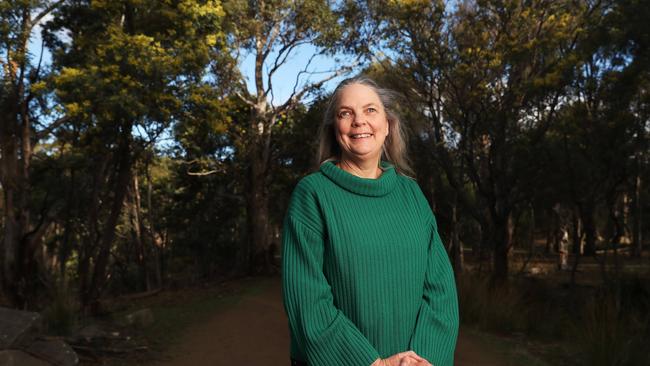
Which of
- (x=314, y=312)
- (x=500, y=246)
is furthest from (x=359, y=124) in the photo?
A: (x=500, y=246)

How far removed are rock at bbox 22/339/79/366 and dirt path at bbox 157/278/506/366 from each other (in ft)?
4.45

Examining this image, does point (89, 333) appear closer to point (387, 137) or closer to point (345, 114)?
point (387, 137)

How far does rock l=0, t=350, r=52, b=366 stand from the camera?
5.11 m

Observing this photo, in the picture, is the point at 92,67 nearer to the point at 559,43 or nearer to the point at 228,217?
the point at 559,43

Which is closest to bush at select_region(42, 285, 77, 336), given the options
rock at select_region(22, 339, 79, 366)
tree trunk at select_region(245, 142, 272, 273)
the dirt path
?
rock at select_region(22, 339, 79, 366)

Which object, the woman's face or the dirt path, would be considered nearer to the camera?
the woman's face

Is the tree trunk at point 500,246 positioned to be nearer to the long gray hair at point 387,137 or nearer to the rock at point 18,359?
the rock at point 18,359

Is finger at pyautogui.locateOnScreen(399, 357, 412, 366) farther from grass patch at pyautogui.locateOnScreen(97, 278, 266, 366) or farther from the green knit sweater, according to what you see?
grass patch at pyautogui.locateOnScreen(97, 278, 266, 366)

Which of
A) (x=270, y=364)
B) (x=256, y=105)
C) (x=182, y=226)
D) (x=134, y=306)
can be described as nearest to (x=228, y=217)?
(x=182, y=226)

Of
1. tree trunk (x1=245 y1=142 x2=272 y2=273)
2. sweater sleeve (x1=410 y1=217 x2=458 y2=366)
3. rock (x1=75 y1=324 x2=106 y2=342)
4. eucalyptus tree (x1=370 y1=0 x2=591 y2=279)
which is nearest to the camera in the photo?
sweater sleeve (x1=410 y1=217 x2=458 y2=366)

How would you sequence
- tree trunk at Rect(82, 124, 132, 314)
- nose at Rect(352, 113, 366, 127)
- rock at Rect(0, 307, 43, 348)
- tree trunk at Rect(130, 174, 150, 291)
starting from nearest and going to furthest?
nose at Rect(352, 113, 366, 127), rock at Rect(0, 307, 43, 348), tree trunk at Rect(82, 124, 132, 314), tree trunk at Rect(130, 174, 150, 291)

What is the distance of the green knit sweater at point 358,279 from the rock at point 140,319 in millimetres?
7693

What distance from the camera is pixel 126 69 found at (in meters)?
8.74

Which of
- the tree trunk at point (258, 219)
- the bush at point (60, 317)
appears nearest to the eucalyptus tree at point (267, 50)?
the tree trunk at point (258, 219)
